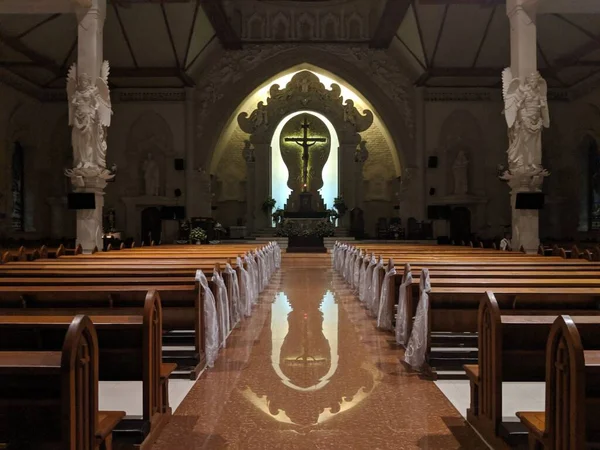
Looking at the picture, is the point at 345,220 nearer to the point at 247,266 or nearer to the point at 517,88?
the point at 517,88

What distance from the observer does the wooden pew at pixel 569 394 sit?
221 cm

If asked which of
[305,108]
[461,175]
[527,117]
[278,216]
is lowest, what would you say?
[278,216]

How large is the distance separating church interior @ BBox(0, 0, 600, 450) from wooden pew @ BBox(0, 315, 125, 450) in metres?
0.01

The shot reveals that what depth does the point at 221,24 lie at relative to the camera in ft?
62.1

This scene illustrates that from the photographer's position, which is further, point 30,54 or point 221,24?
point 221,24

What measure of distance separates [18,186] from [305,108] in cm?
1109

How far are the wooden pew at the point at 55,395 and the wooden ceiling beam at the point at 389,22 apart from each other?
1621 cm

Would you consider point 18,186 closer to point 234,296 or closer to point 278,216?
point 278,216

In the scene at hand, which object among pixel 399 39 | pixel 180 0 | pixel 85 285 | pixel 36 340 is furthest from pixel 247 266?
pixel 399 39

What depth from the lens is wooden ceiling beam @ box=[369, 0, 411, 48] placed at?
17125 millimetres

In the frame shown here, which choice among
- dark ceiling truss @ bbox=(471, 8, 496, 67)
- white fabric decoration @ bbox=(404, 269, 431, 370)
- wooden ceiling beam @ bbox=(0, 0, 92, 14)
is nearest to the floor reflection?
white fabric decoration @ bbox=(404, 269, 431, 370)

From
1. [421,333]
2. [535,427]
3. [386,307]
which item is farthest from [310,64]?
[535,427]

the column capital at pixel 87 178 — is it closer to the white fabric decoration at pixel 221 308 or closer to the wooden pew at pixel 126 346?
the white fabric decoration at pixel 221 308

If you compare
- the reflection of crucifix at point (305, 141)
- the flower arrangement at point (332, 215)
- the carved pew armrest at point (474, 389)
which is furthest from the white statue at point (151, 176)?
the carved pew armrest at point (474, 389)
